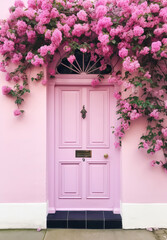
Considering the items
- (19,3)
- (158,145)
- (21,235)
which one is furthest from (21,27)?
(21,235)

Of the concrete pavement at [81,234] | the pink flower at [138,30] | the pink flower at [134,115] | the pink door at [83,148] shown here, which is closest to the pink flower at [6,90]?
the pink door at [83,148]

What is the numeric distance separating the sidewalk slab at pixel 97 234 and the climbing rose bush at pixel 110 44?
1199mm

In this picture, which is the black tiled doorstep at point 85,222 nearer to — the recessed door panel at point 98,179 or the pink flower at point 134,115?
the recessed door panel at point 98,179

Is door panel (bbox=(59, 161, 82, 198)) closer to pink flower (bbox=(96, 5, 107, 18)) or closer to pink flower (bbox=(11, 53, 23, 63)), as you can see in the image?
pink flower (bbox=(11, 53, 23, 63))

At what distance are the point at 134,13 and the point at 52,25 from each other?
134 centimetres

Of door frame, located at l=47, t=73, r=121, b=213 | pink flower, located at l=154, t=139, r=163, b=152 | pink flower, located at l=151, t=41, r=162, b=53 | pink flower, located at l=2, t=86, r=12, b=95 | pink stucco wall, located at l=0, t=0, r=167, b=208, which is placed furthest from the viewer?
door frame, located at l=47, t=73, r=121, b=213

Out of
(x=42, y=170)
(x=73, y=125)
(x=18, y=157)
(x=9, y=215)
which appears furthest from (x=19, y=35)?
(x=9, y=215)

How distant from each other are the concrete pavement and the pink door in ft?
1.70

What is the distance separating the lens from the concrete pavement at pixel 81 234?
12.3ft

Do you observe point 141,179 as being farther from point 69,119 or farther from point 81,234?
point 69,119

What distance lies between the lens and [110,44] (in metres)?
3.95

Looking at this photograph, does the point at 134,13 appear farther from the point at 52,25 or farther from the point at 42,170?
the point at 42,170

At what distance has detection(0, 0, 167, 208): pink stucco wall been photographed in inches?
161

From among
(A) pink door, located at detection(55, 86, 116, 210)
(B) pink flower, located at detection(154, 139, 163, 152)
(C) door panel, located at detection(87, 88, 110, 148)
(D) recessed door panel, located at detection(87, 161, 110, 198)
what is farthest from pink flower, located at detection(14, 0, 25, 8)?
(B) pink flower, located at detection(154, 139, 163, 152)
